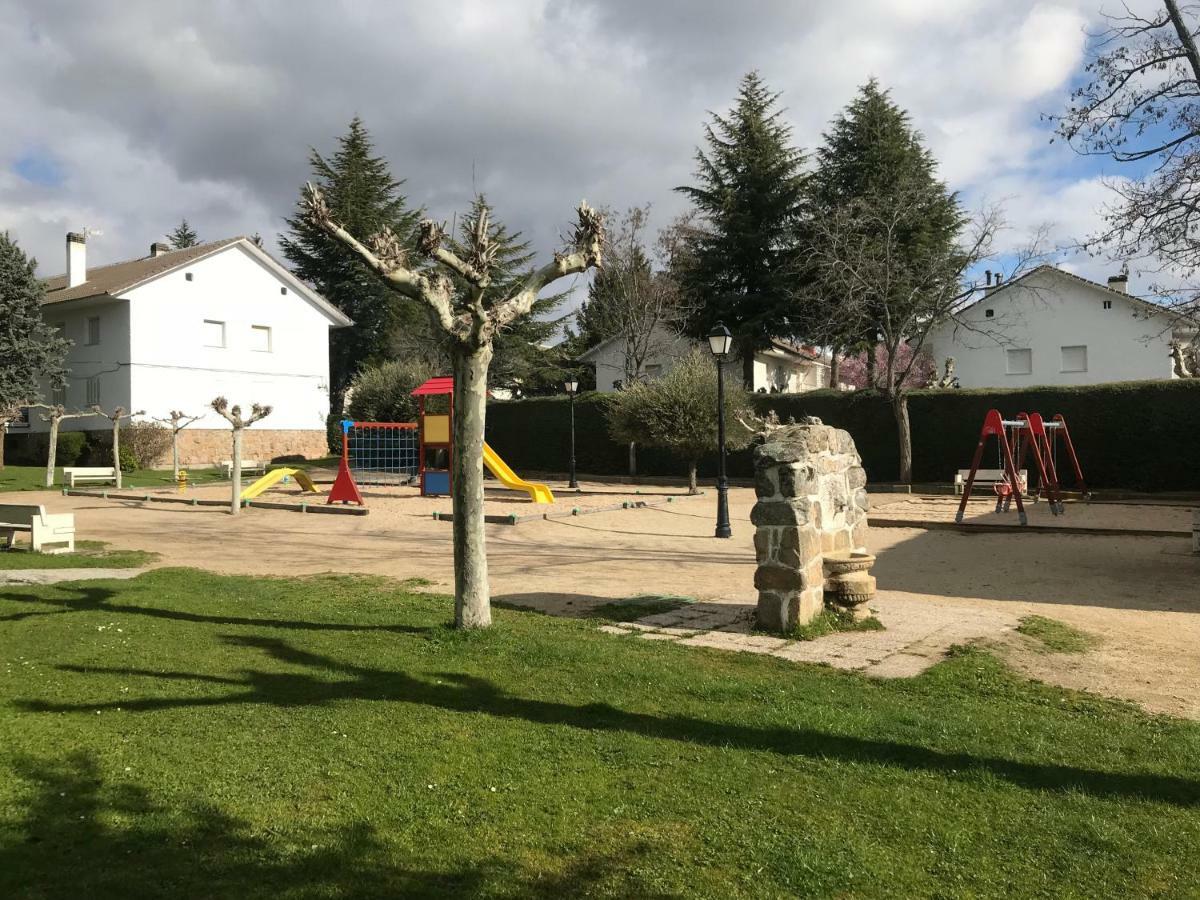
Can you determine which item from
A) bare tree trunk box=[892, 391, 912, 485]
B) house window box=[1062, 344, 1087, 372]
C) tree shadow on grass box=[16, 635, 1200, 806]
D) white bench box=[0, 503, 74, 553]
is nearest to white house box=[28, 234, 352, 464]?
white bench box=[0, 503, 74, 553]

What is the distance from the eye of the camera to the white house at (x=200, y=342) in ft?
102

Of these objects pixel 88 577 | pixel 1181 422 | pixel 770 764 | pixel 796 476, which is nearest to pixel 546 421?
pixel 1181 422

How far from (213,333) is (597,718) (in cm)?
3303

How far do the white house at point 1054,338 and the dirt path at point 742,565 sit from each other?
17.7 metres

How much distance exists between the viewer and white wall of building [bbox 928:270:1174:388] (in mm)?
31594

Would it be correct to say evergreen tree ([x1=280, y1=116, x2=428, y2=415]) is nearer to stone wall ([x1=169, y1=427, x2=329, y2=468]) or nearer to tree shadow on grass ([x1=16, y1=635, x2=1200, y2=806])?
stone wall ([x1=169, y1=427, x2=329, y2=468])

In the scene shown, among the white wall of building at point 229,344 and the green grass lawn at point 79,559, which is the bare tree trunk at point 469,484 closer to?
the green grass lawn at point 79,559

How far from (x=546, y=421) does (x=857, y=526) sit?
71.7ft

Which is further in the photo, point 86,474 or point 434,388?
point 86,474

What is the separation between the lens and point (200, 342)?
1298 inches

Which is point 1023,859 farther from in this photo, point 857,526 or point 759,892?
point 857,526

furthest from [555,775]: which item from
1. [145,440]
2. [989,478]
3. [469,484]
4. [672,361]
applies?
[672,361]

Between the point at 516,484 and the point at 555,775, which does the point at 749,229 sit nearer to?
the point at 516,484

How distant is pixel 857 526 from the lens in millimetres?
8047
